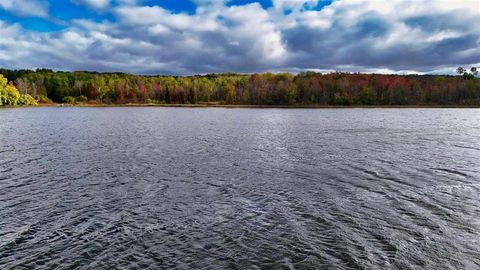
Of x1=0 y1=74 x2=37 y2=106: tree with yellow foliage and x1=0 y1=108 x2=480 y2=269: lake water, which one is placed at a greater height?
x1=0 y1=74 x2=37 y2=106: tree with yellow foliage

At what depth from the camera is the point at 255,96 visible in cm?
19738

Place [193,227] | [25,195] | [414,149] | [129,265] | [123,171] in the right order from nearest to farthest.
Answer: [129,265] < [193,227] < [25,195] < [123,171] < [414,149]

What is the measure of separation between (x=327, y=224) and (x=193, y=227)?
5172 millimetres

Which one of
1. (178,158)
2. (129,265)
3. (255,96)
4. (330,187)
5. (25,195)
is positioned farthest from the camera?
(255,96)

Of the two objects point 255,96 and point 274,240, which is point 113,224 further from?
point 255,96

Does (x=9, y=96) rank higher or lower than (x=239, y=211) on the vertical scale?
higher

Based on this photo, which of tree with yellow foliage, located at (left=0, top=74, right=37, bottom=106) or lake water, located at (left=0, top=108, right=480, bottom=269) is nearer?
lake water, located at (left=0, top=108, right=480, bottom=269)

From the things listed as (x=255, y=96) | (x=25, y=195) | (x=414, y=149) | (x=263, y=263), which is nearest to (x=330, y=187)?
(x=263, y=263)

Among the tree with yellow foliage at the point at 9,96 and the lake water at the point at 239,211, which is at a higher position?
the tree with yellow foliage at the point at 9,96

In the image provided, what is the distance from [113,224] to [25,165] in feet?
51.3

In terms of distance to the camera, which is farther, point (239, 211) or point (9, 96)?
point (9, 96)

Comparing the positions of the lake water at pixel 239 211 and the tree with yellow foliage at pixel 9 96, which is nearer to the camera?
the lake water at pixel 239 211

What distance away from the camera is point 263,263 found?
1102 cm

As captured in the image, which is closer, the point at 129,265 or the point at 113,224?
the point at 129,265
